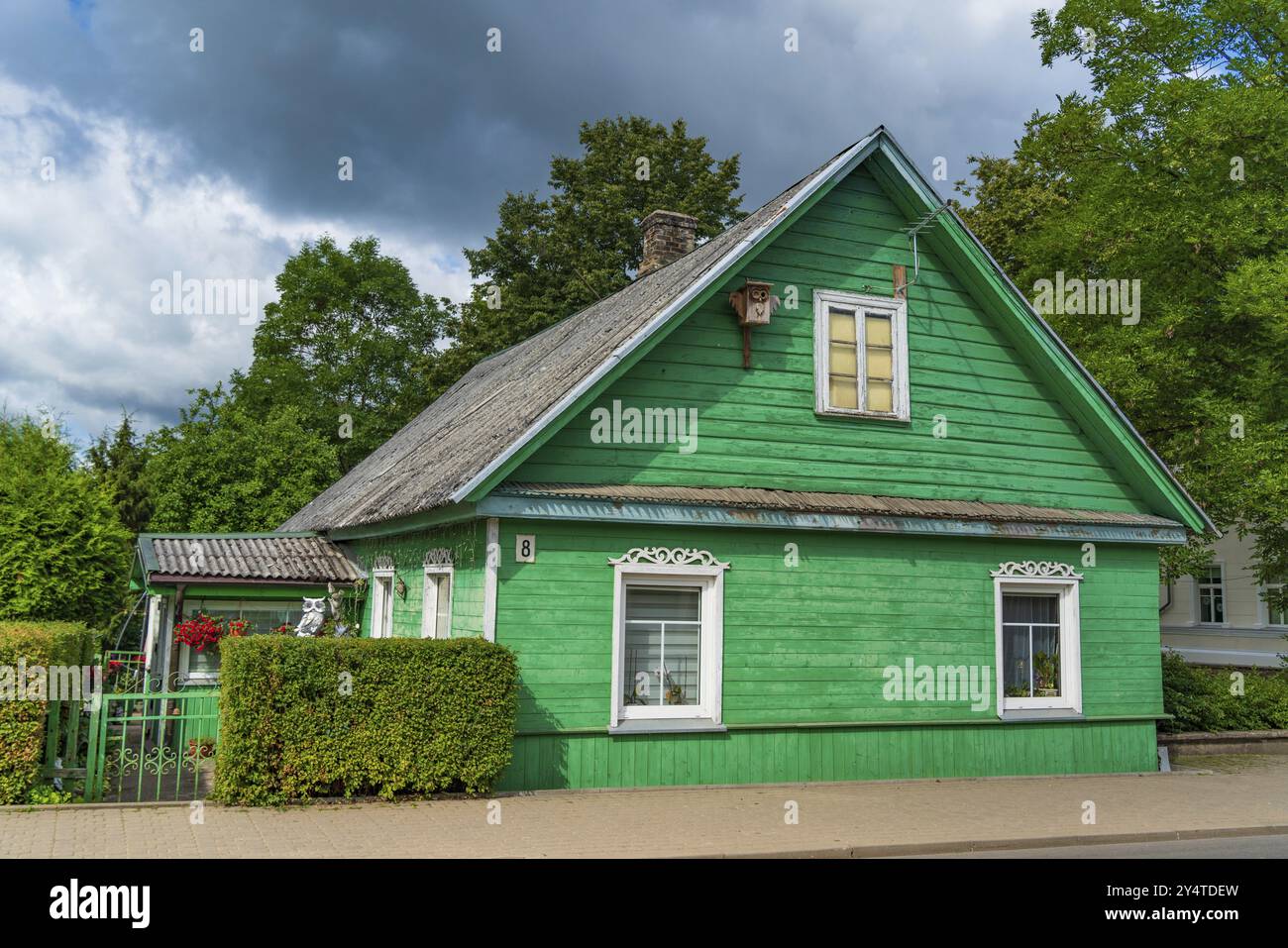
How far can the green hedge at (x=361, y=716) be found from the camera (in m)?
10.7

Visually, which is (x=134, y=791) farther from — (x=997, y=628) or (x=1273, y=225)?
(x=1273, y=225)

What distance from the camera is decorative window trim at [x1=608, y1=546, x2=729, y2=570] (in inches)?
504

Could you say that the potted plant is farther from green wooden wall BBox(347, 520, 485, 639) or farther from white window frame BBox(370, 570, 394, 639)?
white window frame BBox(370, 570, 394, 639)

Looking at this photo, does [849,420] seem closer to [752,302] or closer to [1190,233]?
[752,302]

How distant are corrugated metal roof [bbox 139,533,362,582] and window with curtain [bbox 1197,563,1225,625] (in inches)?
929

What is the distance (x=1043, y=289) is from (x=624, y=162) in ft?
62.3

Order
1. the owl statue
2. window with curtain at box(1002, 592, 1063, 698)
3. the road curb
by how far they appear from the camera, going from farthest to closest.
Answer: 1. the owl statue
2. window with curtain at box(1002, 592, 1063, 698)
3. the road curb

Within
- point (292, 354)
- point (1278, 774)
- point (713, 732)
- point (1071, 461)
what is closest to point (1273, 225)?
point (1071, 461)

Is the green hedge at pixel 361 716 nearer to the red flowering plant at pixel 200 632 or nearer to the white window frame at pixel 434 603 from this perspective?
the white window frame at pixel 434 603

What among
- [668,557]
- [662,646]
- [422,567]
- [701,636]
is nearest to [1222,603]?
[701,636]

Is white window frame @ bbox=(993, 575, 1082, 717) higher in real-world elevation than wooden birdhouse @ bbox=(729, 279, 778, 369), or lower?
lower

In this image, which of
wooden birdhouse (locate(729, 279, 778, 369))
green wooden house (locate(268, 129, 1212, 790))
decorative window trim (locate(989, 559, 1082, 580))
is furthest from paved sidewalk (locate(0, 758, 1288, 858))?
wooden birdhouse (locate(729, 279, 778, 369))

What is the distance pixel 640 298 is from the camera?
1681cm

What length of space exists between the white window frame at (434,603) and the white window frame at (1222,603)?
23073mm
